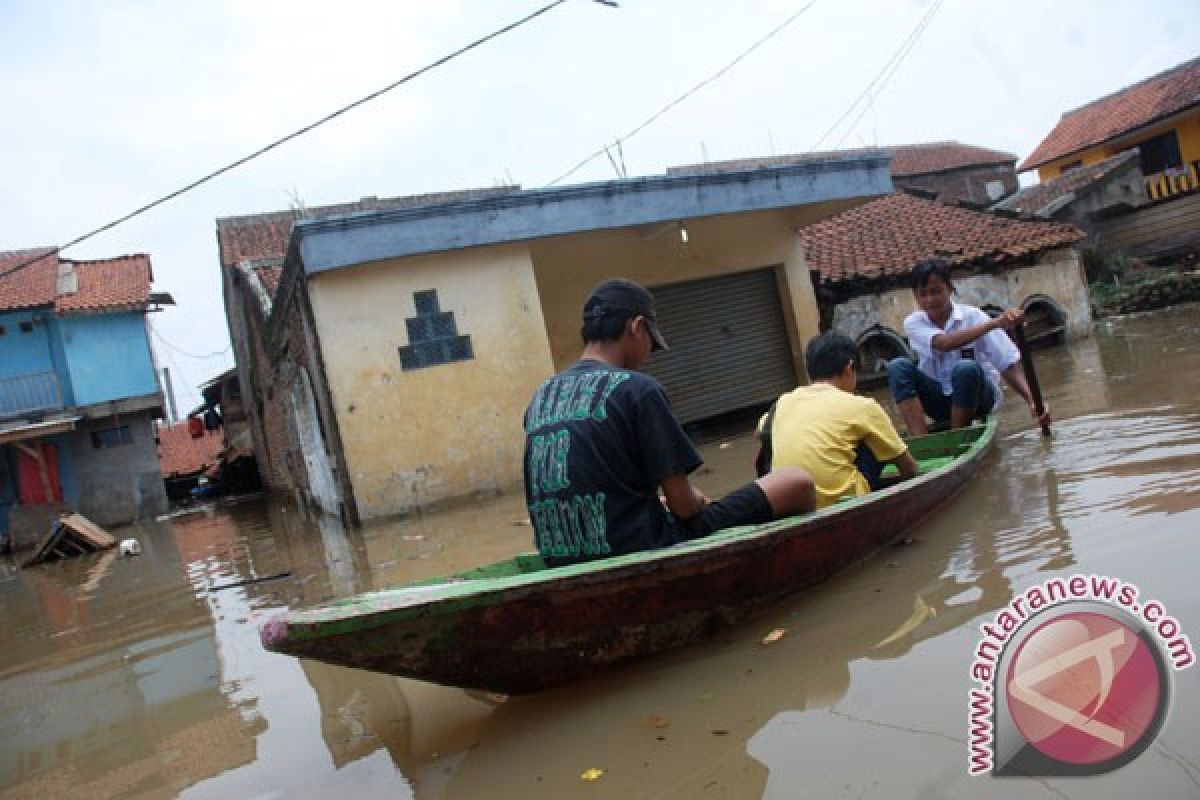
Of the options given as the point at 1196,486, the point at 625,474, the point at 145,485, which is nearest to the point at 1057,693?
the point at 625,474

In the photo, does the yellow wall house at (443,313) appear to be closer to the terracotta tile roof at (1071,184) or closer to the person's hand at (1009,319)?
the person's hand at (1009,319)

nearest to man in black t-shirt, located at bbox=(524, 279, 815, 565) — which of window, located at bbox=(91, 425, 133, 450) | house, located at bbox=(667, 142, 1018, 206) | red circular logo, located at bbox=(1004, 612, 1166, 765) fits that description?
red circular logo, located at bbox=(1004, 612, 1166, 765)

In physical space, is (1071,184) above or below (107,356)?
below

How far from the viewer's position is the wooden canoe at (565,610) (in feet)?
7.70

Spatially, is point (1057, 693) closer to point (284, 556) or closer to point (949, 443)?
point (949, 443)

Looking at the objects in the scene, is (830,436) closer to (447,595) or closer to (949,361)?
(447,595)

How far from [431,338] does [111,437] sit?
15731 mm

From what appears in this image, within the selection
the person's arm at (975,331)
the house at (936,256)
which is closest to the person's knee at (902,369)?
the person's arm at (975,331)

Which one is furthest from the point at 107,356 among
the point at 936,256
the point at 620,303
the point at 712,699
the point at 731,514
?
the point at 712,699

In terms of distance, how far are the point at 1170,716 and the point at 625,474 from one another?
157 cm

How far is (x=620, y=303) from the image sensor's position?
3072 mm

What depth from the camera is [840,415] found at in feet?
12.0

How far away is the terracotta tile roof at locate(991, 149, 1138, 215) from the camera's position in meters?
23.1

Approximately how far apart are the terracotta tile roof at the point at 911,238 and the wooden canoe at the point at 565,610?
12.0 m
